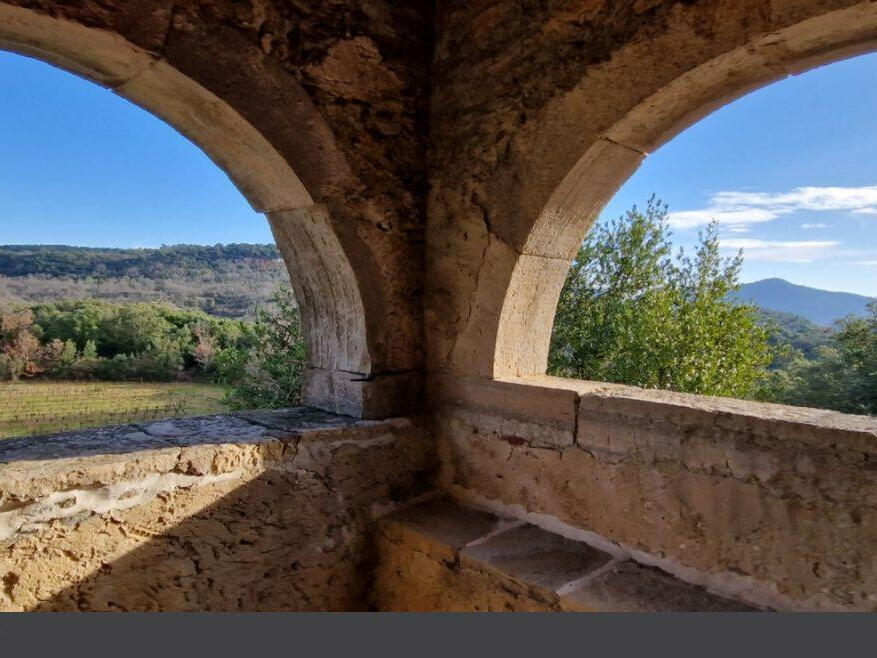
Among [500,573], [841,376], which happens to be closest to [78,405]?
[500,573]

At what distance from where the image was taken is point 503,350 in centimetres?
198

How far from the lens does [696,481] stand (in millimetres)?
1448

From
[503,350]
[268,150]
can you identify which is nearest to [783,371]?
[503,350]

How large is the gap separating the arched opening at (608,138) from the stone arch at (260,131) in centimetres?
60

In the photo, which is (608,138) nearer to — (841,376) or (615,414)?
(615,414)

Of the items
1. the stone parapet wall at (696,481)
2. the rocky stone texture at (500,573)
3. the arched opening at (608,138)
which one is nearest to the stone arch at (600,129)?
the arched opening at (608,138)

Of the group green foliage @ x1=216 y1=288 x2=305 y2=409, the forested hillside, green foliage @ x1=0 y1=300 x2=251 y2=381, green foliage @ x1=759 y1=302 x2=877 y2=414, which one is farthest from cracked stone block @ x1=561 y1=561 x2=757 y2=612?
green foliage @ x1=759 y1=302 x2=877 y2=414

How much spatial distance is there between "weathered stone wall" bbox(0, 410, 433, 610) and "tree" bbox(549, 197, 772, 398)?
7.14 metres

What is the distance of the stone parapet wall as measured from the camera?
123 cm

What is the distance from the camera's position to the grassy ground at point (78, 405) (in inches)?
113

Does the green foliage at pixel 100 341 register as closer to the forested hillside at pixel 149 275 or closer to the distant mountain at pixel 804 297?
the forested hillside at pixel 149 275

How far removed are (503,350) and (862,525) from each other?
1143 mm

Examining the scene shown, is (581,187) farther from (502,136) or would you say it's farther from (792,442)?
(792,442)

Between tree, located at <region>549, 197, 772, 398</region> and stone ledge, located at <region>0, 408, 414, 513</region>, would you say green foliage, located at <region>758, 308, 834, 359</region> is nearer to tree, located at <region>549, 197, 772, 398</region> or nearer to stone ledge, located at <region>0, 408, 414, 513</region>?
tree, located at <region>549, 197, 772, 398</region>
